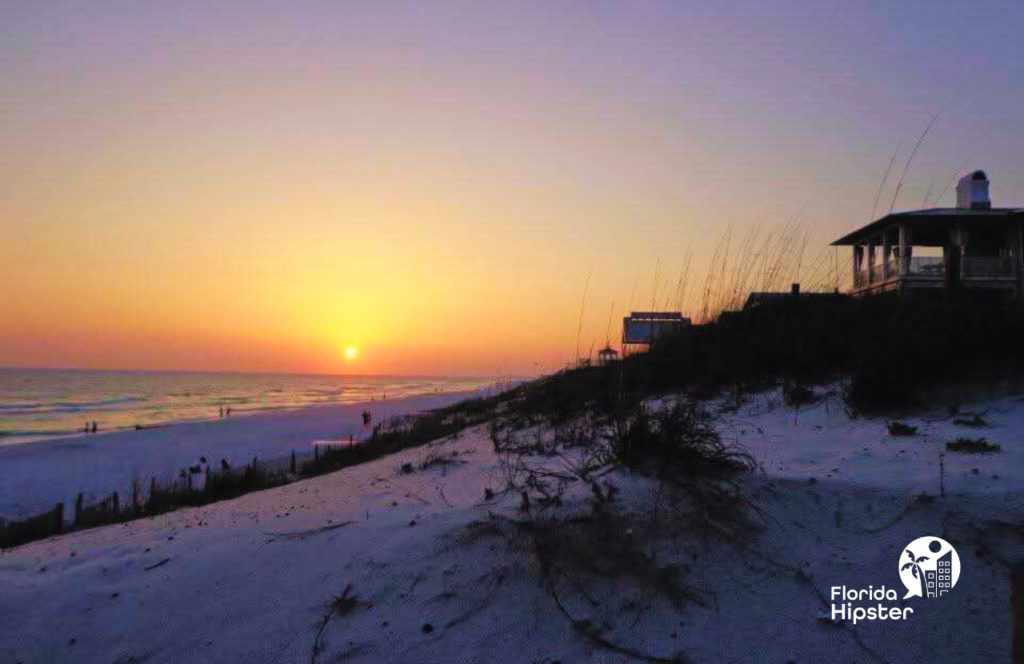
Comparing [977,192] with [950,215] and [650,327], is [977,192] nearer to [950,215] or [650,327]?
[950,215]

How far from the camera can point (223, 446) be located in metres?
27.0

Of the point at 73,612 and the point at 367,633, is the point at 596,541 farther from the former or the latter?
the point at 73,612


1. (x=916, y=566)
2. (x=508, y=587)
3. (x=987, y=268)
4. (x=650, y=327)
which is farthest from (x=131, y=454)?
(x=987, y=268)

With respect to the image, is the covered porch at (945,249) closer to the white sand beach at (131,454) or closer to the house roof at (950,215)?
the house roof at (950,215)

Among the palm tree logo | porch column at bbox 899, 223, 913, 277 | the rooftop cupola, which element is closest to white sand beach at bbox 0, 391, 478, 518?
the palm tree logo

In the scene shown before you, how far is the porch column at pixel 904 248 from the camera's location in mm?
19445

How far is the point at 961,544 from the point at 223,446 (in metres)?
28.2

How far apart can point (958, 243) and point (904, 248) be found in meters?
1.68

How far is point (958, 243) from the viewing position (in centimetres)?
2025

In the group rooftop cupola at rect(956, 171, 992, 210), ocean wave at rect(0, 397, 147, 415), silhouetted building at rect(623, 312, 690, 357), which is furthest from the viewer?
ocean wave at rect(0, 397, 147, 415)

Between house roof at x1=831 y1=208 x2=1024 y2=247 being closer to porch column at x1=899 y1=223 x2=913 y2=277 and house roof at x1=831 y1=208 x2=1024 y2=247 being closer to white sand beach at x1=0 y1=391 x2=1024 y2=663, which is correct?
porch column at x1=899 y1=223 x2=913 y2=277

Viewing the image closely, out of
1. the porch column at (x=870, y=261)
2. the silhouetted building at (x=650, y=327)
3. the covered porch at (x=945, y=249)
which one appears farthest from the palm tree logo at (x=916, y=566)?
the porch column at (x=870, y=261)

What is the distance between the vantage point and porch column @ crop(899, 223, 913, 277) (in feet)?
63.8

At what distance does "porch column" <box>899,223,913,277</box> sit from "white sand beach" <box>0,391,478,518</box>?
21723 millimetres
